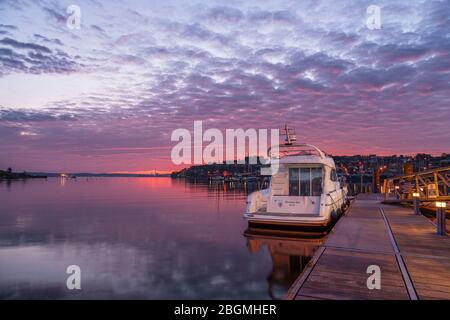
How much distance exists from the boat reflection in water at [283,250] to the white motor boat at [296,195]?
70 centimetres

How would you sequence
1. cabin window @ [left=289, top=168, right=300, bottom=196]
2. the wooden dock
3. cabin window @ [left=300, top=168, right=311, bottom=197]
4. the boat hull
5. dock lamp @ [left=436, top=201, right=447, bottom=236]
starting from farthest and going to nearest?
cabin window @ [left=289, top=168, right=300, bottom=196], cabin window @ [left=300, top=168, right=311, bottom=197], the boat hull, dock lamp @ [left=436, top=201, right=447, bottom=236], the wooden dock

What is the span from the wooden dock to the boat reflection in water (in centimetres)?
141

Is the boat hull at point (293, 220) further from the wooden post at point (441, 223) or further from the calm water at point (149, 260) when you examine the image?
the wooden post at point (441, 223)

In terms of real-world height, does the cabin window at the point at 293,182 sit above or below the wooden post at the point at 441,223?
above

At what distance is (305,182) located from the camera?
1628 cm

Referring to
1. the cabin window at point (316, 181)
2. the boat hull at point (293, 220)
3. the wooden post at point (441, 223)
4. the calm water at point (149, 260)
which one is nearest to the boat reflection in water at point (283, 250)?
the calm water at point (149, 260)

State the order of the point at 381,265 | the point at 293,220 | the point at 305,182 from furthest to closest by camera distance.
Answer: the point at 305,182 < the point at 293,220 < the point at 381,265

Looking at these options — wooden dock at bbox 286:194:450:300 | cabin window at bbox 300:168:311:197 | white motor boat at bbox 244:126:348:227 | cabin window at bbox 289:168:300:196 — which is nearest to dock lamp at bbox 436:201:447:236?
wooden dock at bbox 286:194:450:300

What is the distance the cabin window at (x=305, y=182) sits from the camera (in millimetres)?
16094

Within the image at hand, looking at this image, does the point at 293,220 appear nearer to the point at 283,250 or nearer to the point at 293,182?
the point at 283,250

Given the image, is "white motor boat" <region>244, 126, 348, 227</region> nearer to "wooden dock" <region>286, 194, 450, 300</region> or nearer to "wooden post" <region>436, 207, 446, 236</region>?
"wooden dock" <region>286, 194, 450, 300</region>

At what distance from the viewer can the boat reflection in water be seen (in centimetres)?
948

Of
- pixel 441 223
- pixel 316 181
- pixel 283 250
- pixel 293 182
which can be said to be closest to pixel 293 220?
pixel 283 250

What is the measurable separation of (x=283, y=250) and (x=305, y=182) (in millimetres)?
4789
